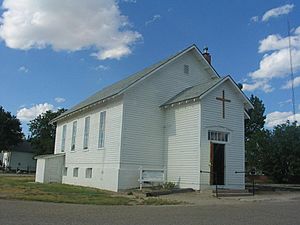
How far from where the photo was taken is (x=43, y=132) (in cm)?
7769

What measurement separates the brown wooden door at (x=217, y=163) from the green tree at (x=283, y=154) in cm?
1951

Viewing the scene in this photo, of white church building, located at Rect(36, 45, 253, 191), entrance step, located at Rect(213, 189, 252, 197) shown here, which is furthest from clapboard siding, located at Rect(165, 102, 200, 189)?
entrance step, located at Rect(213, 189, 252, 197)

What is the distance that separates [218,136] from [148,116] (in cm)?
442

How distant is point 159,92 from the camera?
24.9 metres

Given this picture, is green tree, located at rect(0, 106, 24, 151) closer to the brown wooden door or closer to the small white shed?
the small white shed

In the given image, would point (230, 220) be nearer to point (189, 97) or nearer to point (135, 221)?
point (135, 221)

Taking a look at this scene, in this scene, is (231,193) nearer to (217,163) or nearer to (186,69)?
(217,163)

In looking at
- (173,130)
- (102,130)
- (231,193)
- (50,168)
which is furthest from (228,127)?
(50,168)

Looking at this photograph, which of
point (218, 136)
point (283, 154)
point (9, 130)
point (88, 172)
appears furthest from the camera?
point (9, 130)

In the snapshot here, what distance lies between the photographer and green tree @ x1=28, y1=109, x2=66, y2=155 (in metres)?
72.4

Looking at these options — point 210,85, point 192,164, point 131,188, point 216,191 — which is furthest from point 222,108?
point 131,188

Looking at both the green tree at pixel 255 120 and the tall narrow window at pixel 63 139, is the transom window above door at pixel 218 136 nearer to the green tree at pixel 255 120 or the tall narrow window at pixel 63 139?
the tall narrow window at pixel 63 139

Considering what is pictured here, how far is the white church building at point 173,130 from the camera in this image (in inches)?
863

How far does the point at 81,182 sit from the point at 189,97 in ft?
33.8
